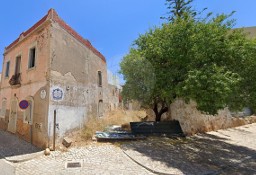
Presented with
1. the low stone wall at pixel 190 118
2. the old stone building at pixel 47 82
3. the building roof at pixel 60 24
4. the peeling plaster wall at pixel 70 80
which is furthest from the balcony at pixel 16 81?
the low stone wall at pixel 190 118

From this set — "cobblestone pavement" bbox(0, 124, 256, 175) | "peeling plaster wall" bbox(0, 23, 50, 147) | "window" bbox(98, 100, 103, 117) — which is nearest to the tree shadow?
"cobblestone pavement" bbox(0, 124, 256, 175)

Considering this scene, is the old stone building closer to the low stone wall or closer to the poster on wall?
the poster on wall

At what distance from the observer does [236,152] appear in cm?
997

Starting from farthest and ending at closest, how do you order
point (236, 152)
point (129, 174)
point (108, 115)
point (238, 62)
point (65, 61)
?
point (108, 115), point (65, 61), point (236, 152), point (238, 62), point (129, 174)

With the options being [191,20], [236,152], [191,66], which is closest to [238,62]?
[191,66]

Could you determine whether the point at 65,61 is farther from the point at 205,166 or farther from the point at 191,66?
the point at 205,166

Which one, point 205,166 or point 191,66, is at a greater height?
point 191,66

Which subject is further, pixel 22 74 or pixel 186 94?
pixel 22 74

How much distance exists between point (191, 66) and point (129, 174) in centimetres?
550

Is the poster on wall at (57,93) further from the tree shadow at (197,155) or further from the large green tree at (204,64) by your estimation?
the large green tree at (204,64)

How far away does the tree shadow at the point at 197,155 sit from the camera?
725cm

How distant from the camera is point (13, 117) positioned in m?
12.5

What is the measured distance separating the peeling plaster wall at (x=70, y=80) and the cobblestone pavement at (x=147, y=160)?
2121 mm

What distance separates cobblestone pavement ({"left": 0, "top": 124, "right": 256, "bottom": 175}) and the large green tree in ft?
7.61
